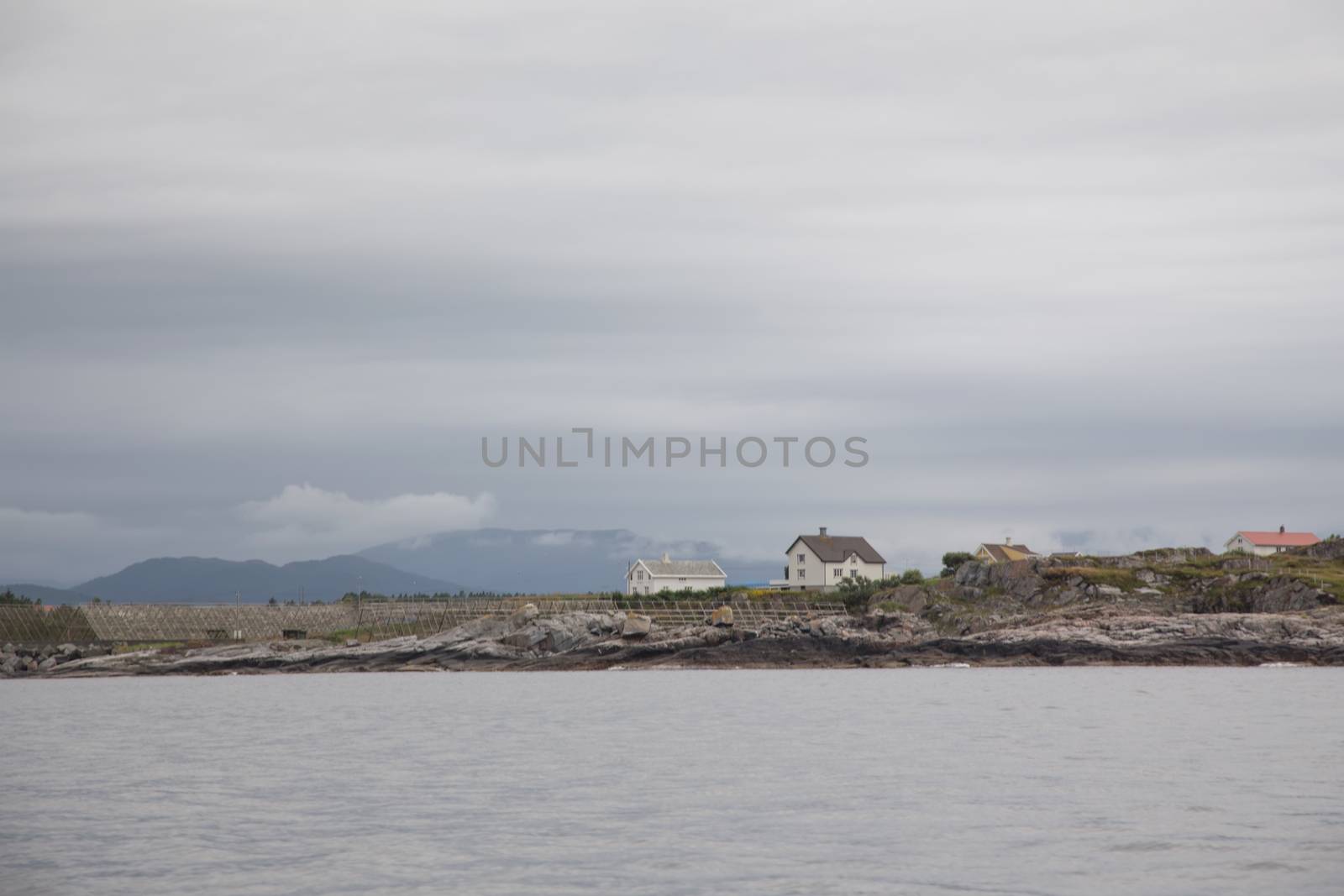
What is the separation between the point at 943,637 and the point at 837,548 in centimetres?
4450

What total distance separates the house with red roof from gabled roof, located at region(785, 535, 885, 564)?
3956 cm

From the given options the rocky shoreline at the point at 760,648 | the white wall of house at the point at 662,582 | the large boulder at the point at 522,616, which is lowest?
the rocky shoreline at the point at 760,648

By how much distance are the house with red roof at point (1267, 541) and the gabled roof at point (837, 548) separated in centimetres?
3956

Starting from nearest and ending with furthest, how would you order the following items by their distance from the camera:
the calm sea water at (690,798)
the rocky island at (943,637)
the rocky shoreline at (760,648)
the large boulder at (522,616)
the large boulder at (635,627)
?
the calm sea water at (690,798)
the rocky shoreline at (760,648)
the rocky island at (943,637)
the large boulder at (635,627)
the large boulder at (522,616)

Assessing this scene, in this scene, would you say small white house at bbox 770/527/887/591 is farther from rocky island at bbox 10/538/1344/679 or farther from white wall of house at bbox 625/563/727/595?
rocky island at bbox 10/538/1344/679

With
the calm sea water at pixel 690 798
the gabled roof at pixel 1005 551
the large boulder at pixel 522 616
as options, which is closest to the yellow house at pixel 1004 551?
the gabled roof at pixel 1005 551

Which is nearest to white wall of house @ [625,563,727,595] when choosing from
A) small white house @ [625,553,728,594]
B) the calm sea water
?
small white house @ [625,553,728,594]

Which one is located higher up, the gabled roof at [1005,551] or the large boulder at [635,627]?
the gabled roof at [1005,551]

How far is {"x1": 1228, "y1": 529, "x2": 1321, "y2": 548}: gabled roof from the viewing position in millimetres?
145750

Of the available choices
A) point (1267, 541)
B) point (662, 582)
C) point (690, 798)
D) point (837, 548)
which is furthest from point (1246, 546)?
point (690, 798)

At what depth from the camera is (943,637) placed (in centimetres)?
9225

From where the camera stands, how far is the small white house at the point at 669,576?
135125 mm

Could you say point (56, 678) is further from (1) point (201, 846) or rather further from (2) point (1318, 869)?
(2) point (1318, 869)

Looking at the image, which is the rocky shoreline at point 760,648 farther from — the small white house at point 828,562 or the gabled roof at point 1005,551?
the gabled roof at point 1005,551
